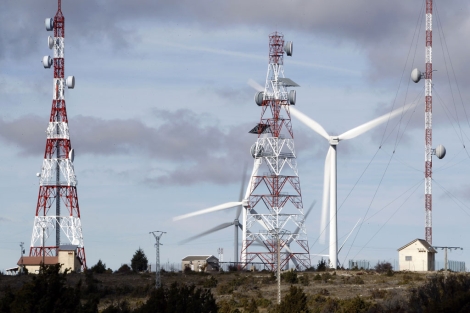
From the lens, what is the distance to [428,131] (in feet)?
357

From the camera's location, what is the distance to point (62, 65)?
129375mm

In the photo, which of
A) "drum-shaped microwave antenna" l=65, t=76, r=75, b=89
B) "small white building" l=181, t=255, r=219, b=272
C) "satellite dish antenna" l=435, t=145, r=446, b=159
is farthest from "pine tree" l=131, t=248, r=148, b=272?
"satellite dish antenna" l=435, t=145, r=446, b=159

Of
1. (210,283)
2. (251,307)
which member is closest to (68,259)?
(210,283)

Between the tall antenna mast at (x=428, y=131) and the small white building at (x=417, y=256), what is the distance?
5.08 m

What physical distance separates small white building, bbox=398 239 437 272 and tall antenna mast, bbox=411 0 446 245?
508 centimetres

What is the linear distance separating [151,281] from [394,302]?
3656cm

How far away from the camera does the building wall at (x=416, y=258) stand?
11556cm

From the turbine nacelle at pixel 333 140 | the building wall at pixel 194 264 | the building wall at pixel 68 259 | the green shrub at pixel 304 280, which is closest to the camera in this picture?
the green shrub at pixel 304 280

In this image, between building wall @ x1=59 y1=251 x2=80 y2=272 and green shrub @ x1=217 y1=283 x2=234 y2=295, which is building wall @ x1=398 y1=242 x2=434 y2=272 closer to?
green shrub @ x1=217 y1=283 x2=234 y2=295

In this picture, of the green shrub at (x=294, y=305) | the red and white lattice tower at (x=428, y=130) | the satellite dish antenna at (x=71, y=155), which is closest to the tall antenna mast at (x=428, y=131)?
the red and white lattice tower at (x=428, y=130)

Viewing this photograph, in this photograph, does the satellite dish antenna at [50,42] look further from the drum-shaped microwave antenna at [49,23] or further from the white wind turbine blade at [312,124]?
the white wind turbine blade at [312,124]

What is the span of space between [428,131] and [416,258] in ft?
52.1

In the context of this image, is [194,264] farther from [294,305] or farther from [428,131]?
[294,305]

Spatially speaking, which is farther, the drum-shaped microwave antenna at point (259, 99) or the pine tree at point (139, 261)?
the pine tree at point (139, 261)
